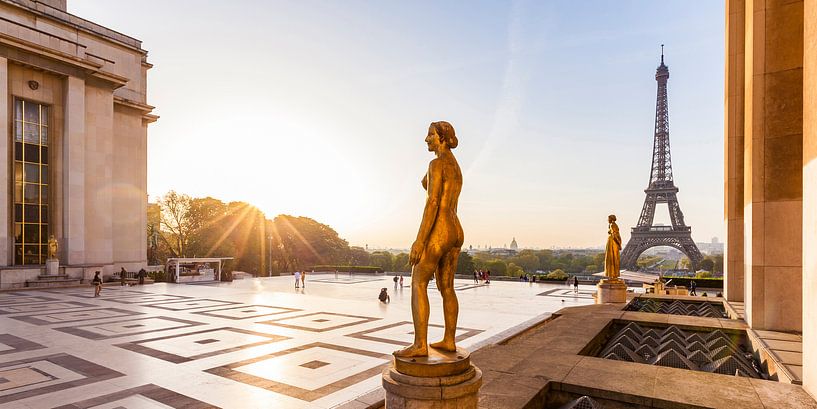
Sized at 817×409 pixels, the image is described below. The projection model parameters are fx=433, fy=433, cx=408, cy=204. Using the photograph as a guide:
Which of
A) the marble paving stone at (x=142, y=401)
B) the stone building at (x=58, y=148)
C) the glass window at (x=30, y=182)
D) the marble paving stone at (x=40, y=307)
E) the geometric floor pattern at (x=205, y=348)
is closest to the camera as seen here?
the marble paving stone at (x=142, y=401)

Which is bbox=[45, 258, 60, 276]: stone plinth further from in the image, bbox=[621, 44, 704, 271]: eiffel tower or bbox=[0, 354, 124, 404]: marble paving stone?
bbox=[621, 44, 704, 271]: eiffel tower

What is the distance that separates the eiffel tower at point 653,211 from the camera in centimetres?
6450

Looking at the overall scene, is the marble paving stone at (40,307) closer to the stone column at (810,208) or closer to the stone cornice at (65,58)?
the stone cornice at (65,58)

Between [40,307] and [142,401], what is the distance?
17714mm

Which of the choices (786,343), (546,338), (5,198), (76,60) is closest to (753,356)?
(786,343)

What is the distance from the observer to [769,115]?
9.29 metres

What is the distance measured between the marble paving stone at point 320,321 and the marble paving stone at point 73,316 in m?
6.90

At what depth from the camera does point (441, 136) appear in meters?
5.22

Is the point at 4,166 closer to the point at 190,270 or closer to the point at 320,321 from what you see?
the point at 190,270

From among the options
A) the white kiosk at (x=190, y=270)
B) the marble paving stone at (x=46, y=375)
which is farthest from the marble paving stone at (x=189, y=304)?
the white kiosk at (x=190, y=270)

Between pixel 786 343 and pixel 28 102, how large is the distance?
1861 inches

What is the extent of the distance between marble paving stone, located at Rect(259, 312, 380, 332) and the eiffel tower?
6208 cm

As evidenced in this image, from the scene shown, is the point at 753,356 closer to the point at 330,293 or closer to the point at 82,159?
the point at 330,293

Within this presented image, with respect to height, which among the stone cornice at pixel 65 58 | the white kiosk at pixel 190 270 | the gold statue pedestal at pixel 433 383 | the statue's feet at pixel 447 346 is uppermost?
the stone cornice at pixel 65 58
